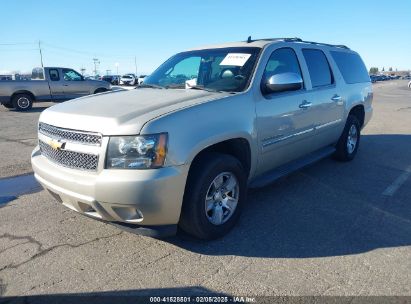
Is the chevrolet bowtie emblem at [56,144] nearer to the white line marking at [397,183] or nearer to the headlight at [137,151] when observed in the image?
the headlight at [137,151]

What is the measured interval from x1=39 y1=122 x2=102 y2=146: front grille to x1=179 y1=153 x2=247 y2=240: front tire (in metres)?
0.87

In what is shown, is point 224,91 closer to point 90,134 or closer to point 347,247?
point 90,134

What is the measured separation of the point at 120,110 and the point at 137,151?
1.79 feet

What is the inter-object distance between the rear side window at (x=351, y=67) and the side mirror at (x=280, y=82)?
A: 2.20 meters

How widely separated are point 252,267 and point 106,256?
1.32 meters

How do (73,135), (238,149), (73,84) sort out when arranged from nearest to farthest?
(73,135) < (238,149) < (73,84)

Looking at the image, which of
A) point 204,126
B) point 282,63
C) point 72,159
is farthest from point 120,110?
point 282,63

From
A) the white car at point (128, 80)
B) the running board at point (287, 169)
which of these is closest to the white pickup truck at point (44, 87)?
the running board at point (287, 169)

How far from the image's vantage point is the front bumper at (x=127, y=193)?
110 inches

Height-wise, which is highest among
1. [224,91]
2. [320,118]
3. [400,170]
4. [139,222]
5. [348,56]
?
[348,56]

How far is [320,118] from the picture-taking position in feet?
16.4

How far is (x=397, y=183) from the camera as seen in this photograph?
5.25 meters

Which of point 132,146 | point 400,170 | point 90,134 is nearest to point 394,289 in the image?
point 132,146

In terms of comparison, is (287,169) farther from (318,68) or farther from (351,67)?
(351,67)
